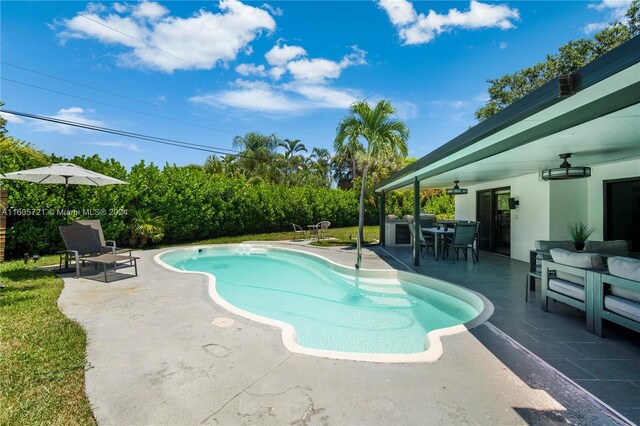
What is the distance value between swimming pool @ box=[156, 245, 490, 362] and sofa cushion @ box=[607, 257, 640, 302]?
1730 mm

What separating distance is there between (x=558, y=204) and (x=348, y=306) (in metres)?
6.44

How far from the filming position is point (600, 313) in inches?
149

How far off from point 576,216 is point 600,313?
18.9 feet

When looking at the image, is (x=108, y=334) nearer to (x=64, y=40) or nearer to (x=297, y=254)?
(x=297, y=254)

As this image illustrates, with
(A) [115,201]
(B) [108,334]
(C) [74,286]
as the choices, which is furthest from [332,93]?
(B) [108,334]

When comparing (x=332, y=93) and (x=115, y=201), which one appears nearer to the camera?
(x=115, y=201)

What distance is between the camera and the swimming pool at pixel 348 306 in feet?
13.6

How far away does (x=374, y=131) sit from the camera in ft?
38.8

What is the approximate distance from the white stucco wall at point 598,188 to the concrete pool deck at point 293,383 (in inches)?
247

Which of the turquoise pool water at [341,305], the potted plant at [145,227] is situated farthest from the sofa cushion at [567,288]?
the potted plant at [145,227]

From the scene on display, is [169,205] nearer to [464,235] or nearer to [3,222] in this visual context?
[3,222]

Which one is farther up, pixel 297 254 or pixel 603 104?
pixel 603 104

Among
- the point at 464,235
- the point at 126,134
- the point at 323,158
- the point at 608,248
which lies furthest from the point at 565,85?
the point at 323,158

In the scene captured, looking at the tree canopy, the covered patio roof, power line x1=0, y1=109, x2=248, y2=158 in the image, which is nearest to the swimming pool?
the covered patio roof
